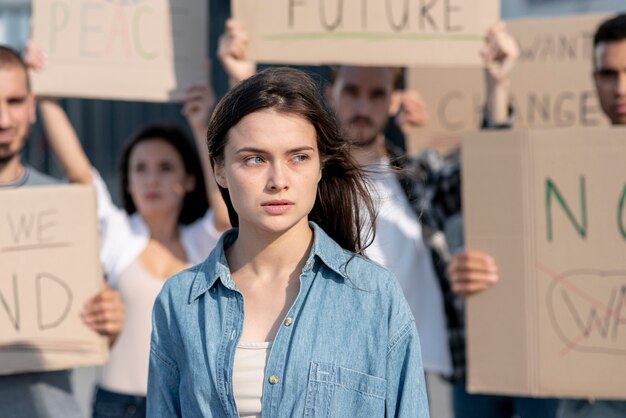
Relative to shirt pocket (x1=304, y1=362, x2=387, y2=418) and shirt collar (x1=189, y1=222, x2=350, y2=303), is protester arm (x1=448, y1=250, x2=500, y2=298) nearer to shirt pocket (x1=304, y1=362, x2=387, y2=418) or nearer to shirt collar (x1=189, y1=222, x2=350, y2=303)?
shirt collar (x1=189, y1=222, x2=350, y2=303)

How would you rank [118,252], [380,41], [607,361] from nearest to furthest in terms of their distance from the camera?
[607,361], [380,41], [118,252]

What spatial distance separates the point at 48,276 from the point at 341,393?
1385mm

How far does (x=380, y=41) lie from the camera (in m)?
3.42

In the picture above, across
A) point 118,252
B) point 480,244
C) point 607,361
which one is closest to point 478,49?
point 480,244

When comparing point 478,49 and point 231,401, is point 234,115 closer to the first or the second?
point 231,401

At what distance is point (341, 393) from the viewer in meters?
1.99

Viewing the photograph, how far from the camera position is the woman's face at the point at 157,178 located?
12.4 feet

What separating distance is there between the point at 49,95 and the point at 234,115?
67.4 inches

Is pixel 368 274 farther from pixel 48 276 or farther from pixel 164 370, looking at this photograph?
pixel 48 276

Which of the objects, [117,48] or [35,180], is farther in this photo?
[117,48]

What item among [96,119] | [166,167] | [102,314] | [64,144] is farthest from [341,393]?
[96,119]

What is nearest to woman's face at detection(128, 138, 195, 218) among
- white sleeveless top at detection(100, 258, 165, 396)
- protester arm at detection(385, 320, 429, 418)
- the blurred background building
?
white sleeveless top at detection(100, 258, 165, 396)

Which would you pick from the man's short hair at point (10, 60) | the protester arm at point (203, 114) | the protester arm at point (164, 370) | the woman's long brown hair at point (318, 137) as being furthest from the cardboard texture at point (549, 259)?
the man's short hair at point (10, 60)

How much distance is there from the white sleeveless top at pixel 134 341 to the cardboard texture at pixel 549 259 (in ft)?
3.66
